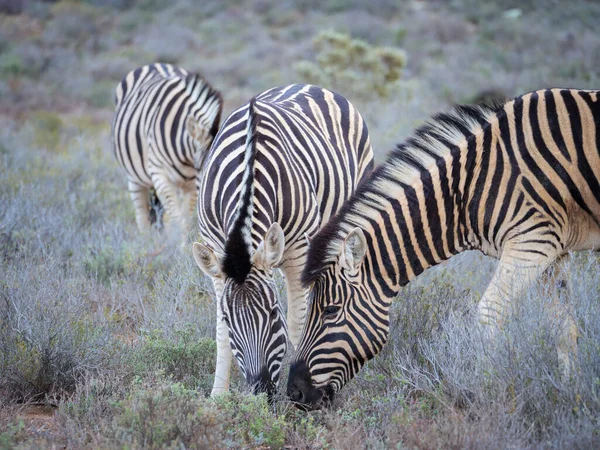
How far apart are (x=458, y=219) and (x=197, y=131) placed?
4529 millimetres

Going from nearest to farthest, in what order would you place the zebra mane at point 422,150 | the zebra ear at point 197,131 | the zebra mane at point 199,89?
the zebra mane at point 422,150, the zebra ear at point 197,131, the zebra mane at point 199,89

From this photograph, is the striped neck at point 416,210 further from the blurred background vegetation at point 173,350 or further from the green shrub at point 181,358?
the green shrub at point 181,358

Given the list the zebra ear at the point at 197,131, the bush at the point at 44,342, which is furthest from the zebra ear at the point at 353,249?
the zebra ear at the point at 197,131

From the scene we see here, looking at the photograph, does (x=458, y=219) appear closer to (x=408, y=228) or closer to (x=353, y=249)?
(x=408, y=228)

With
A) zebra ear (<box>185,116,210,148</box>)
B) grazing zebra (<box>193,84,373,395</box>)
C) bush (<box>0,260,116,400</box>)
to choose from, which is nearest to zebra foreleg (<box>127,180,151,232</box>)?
zebra ear (<box>185,116,210,148</box>)

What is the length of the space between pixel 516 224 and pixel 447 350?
915mm

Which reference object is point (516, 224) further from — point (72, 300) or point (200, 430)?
point (72, 300)

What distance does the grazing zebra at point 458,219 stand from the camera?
12.2 ft

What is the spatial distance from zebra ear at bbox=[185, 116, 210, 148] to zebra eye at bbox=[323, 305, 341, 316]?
4.33 m

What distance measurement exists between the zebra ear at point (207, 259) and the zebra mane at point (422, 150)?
2.56ft

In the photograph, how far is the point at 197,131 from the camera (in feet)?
25.2

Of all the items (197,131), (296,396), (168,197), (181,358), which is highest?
(197,131)

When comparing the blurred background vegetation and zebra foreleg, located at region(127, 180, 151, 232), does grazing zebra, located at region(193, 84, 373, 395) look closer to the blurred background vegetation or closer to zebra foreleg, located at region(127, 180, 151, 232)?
the blurred background vegetation

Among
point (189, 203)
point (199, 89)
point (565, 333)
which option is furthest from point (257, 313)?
point (199, 89)
